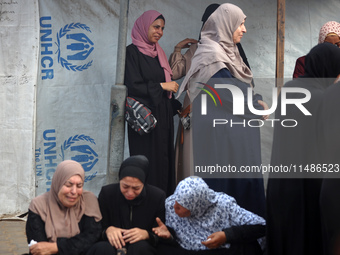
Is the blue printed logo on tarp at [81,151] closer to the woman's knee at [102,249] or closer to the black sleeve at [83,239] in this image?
the black sleeve at [83,239]

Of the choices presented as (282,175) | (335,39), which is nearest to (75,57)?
(335,39)

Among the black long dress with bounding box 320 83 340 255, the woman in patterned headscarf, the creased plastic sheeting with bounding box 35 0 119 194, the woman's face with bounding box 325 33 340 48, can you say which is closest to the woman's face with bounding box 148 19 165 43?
the creased plastic sheeting with bounding box 35 0 119 194

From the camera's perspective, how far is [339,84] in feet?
11.0

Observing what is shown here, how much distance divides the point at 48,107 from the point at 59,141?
35cm

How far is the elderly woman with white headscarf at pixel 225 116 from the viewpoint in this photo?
16.6 ft

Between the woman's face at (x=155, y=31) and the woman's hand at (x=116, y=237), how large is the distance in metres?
2.05

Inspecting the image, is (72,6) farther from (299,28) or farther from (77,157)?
(299,28)

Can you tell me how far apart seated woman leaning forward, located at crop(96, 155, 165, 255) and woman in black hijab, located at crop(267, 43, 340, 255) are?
90 cm

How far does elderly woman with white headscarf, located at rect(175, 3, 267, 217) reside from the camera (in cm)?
506

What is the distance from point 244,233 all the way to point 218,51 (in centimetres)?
179

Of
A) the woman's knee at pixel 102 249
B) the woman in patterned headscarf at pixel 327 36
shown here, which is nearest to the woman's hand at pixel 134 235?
the woman's knee at pixel 102 249

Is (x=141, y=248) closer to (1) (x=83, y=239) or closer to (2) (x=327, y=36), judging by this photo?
(1) (x=83, y=239)

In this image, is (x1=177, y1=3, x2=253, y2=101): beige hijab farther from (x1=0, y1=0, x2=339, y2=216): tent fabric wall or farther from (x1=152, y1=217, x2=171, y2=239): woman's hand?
(x1=152, y1=217, x2=171, y2=239): woman's hand

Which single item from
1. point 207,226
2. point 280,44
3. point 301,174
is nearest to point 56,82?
point 280,44
